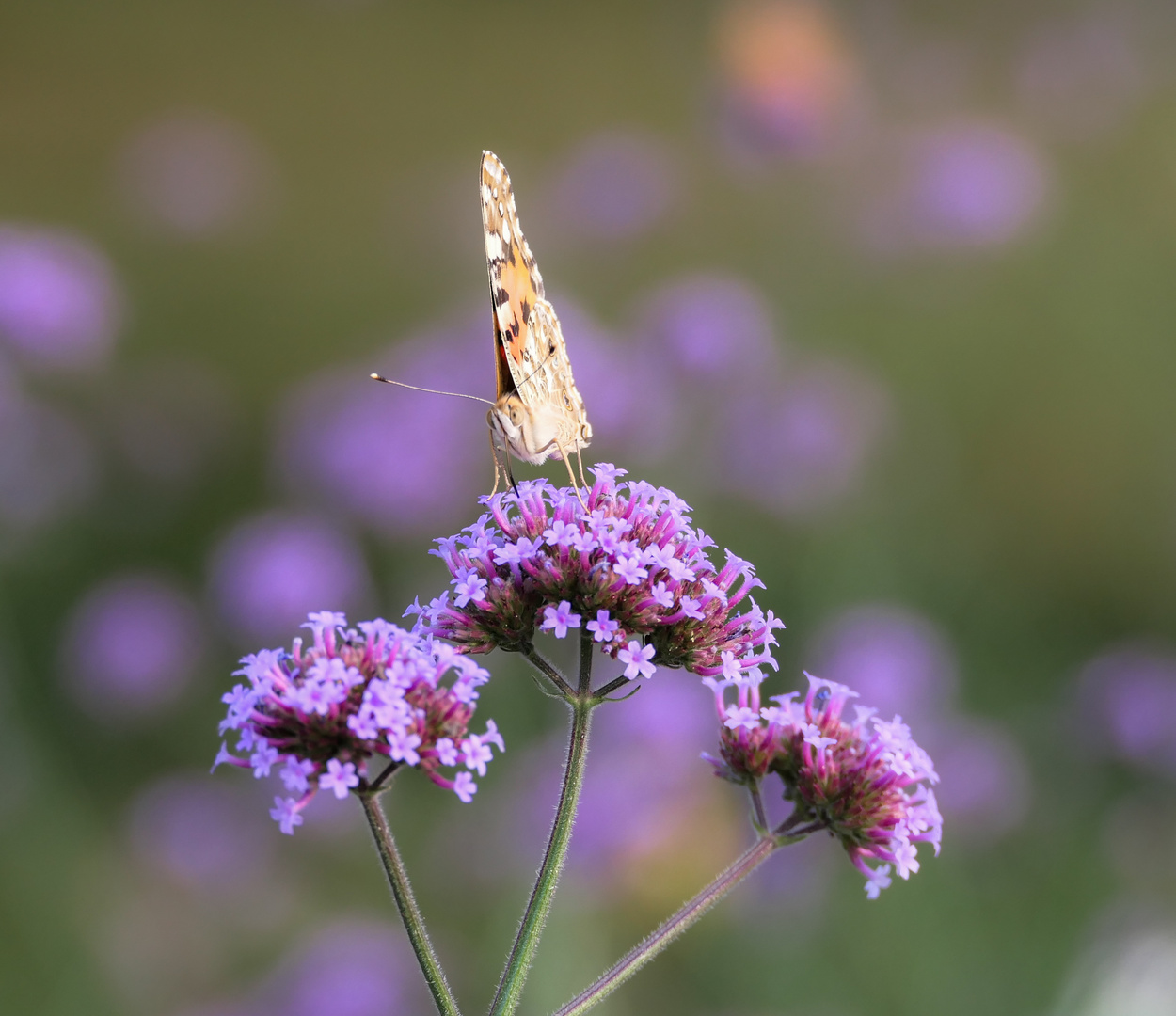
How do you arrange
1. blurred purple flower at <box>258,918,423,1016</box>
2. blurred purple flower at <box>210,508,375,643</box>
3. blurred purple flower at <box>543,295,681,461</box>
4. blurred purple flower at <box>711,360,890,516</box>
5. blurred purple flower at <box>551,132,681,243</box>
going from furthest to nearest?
blurred purple flower at <box>551,132,681,243</box>, blurred purple flower at <box>711,360,890,516</box>, blurred purple flower at <box>210,508,375,643</box>, blurred purple flower at <box>543,295,681,461</box>, blurred purple flower at <box>258,918,423,1016</box>

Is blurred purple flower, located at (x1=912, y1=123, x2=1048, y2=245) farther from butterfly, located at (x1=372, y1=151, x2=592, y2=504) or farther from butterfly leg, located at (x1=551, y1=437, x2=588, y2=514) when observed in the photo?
Answer: butterfly leg, located at (x1=551, y1=437, x2=588, y2=514)

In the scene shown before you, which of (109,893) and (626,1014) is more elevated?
(109,893)

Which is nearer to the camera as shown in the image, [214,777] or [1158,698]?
[1158,698]

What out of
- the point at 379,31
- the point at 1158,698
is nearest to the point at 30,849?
the point at 1158,698

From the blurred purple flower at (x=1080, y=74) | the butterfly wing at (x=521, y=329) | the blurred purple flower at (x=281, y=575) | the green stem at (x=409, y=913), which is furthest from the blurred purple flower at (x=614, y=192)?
the green stem at (x=409, y=913)

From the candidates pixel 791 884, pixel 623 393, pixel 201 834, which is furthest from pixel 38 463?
pixel 791 884

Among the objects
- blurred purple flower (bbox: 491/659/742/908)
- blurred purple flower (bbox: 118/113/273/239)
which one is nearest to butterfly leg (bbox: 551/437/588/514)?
blurred purple flower (bbox: 491/659/742/908)

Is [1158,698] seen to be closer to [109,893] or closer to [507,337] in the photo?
[507,337]
